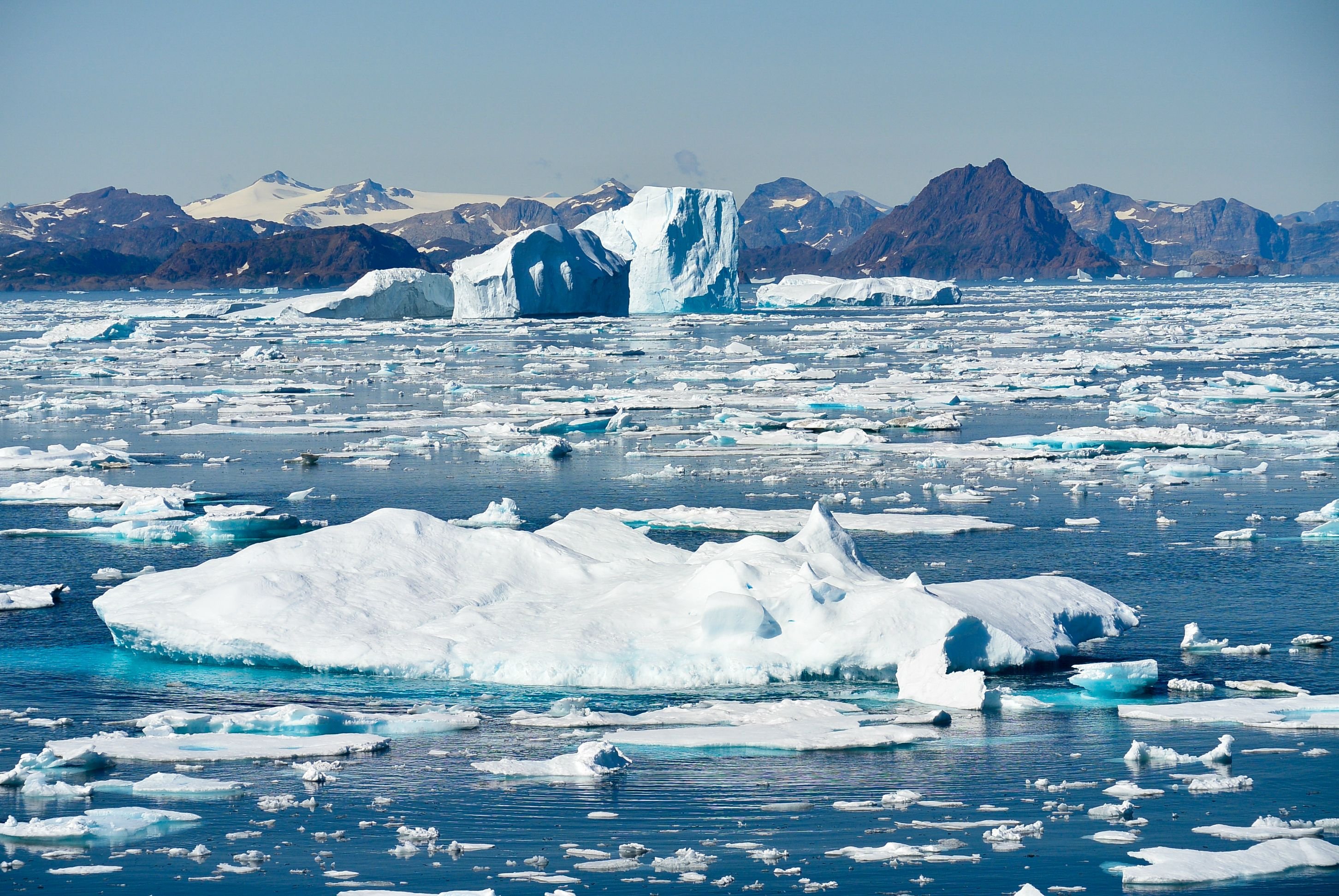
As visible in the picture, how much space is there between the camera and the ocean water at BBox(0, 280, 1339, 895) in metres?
6.78

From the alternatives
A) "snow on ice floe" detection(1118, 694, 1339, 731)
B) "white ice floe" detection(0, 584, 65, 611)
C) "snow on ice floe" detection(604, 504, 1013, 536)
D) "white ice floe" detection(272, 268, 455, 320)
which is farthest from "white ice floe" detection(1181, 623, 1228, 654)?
"white ice floe" detection(272, 268, 455, 320)

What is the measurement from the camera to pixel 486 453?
21312 millimetres

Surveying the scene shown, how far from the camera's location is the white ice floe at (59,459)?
19531 mm

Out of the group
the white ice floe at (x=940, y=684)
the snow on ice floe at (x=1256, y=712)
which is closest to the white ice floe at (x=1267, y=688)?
the snow on ice floe at (x=1256, y=712)

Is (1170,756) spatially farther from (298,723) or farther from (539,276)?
(539,276)

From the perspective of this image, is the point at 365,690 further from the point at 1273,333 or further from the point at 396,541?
the point at 1273,333

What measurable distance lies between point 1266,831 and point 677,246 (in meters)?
55.7

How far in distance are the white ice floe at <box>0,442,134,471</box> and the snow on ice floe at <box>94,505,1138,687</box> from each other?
31.0ft

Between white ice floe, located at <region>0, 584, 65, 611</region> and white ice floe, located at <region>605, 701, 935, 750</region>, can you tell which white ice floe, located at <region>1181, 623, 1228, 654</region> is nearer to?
white ice floe, located at <region>605, 701, 935, 750</region>

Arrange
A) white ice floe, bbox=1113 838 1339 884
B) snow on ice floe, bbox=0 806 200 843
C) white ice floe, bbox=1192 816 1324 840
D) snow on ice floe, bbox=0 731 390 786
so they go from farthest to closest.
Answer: snow on ice floe, bbox=0 731 390 786 < snow on ice floe, bbox=0 806 200 843 < white ice floe, bbox=1192 816 1324 840 < white ice floe, bbox=1113 838 1339 884

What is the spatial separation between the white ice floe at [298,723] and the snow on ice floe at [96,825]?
1.39m

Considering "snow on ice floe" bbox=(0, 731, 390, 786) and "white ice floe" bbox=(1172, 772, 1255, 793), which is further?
"snow on ice floe" bbox=(0, 731, 390, 786)

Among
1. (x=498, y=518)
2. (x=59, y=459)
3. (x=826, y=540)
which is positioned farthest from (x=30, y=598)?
(x=59, y=459)

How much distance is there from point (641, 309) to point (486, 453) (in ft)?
145
